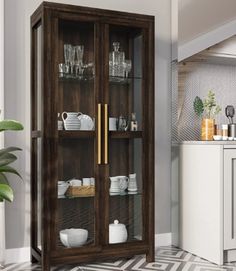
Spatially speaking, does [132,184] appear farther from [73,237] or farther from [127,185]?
[73,237]

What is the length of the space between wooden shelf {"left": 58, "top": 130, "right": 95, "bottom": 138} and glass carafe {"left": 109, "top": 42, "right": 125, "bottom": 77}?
474 mm

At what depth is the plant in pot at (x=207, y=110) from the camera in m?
3.74

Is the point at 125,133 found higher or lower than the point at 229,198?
higher

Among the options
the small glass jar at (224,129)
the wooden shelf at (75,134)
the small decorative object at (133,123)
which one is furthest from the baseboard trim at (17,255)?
the small glass jar at (224,129)

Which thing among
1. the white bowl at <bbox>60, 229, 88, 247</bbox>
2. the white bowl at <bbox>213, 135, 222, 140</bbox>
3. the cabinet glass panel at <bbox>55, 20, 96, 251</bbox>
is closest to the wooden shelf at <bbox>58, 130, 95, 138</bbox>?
the cabinet glass panel at <bbox>55, 20, 96, 251</bbox>

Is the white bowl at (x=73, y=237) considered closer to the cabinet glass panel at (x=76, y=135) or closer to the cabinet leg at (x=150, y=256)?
the cabinet glass panel at (x=76, y=135)

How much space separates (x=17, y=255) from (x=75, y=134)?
1.07 meters

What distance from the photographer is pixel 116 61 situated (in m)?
3.33

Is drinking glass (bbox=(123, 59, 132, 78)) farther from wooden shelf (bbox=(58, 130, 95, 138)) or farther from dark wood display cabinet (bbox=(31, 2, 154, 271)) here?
wooden shelf (bbox=(58, 130, 95, 138))

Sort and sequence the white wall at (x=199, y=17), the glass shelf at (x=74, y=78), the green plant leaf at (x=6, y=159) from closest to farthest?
the green plant leaf at (x=6, y=159) → the glass shelf at (x=74, y=78) → the white wall at (x=199, y=17)

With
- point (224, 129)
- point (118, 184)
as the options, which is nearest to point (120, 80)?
point (118, 184)

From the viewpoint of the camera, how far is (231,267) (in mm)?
3275

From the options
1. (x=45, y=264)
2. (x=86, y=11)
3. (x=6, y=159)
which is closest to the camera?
(x=6, y=159)

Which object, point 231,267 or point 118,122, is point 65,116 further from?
point 231,267
